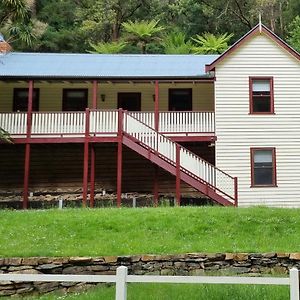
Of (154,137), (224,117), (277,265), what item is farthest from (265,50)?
(277,265)

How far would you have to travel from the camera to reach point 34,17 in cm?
4788

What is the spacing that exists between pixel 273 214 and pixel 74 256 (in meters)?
6.97

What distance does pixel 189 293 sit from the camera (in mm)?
8406

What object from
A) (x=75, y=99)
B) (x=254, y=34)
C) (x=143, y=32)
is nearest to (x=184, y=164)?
(x=254, y=34)

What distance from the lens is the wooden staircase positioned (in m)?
19.3

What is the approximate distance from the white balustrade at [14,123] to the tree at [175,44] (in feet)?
67.2

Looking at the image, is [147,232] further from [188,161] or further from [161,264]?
[188,161]

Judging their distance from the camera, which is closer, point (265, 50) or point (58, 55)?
point (265, 50)

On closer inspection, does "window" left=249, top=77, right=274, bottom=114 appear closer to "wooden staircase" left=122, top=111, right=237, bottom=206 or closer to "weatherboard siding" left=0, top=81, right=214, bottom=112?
"weatherboard siding" left=0, top=81, right=214, bottom=112

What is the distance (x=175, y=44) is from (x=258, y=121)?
2069 cm

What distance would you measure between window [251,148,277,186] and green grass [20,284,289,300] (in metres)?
13.2

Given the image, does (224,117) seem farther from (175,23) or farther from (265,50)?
(175,23)

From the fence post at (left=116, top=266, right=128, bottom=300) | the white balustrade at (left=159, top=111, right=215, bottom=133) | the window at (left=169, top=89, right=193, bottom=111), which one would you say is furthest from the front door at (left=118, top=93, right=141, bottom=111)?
the fence post at (left=116, top=266, right=128, bottom=300)

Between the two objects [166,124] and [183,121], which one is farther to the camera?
[183,121]
